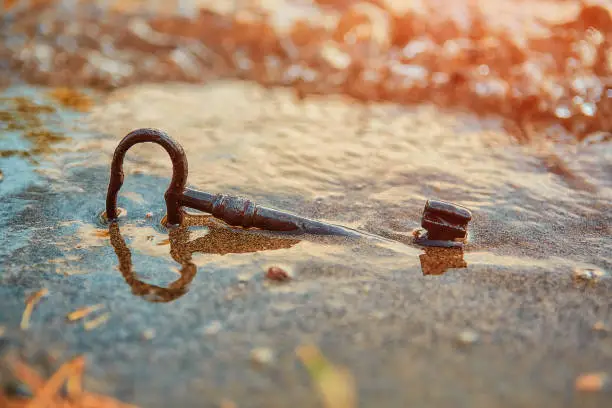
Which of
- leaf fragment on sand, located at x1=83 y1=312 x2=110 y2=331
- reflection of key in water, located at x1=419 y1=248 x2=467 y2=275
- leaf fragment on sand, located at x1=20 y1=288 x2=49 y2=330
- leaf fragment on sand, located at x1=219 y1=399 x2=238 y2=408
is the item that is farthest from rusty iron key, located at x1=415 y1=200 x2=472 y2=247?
leaf fragment on sand, located at x1=20 y1=288 x2=49 y2=330

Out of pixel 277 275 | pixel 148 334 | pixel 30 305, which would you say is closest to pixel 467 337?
pixel 277 275

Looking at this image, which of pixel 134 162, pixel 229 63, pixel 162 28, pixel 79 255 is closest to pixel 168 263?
pixel 79 255

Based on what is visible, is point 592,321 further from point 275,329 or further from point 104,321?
point 104,321

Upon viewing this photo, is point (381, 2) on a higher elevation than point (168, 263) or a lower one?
higher

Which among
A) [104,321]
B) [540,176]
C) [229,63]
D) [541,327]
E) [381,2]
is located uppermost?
[381,2]

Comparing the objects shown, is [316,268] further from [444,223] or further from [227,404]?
[227,404]
